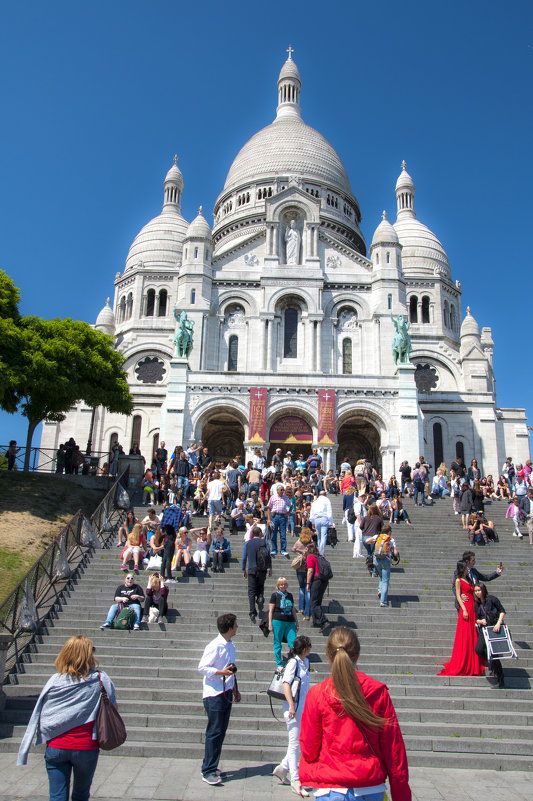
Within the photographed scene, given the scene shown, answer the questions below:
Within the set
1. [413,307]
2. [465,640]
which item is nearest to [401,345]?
[413,307]

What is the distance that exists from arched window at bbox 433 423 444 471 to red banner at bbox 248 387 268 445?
13194 mm

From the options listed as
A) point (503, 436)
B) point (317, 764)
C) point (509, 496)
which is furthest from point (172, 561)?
point (503, 436)

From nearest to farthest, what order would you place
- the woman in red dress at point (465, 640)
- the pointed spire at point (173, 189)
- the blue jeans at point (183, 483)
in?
1. the woman in red dress at point (465, 640)
2. the blue jeans at point (183, 483)
3. the pointed spire at point (173, 189)

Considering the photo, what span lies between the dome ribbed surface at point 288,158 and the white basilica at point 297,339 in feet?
0.85

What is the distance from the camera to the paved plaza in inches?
274

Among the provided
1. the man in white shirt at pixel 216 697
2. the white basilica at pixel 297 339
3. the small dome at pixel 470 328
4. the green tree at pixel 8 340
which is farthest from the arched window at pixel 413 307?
the man in white shirt at pixel 216 697

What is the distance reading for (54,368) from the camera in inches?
963

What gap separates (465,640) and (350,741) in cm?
703

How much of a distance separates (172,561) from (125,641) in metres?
3.34

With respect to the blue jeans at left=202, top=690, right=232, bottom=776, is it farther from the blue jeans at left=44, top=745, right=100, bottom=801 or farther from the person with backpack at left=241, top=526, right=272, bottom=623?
the person with backpack at left=241, top=526, right=272, bottom=623

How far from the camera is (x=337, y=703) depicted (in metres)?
4.19

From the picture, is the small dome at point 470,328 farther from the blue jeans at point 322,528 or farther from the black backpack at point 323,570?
the black backpack at point 323,570

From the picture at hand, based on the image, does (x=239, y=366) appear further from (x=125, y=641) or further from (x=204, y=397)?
(x=125, y=641)

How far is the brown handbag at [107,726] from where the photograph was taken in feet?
16.6
